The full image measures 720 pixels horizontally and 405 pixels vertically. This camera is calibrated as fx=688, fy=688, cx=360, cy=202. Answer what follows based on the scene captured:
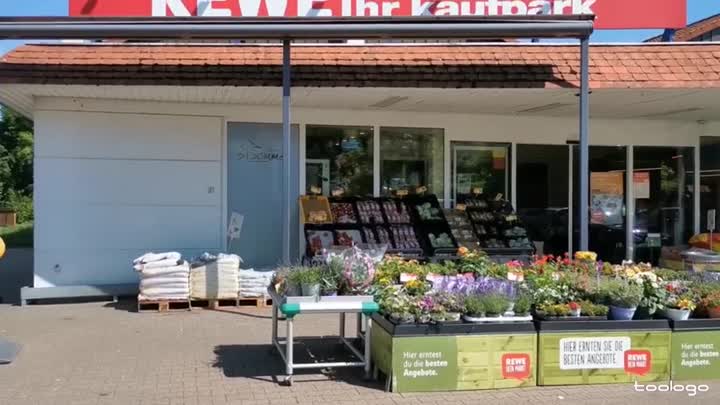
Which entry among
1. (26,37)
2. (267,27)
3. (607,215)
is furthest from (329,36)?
(607,215)

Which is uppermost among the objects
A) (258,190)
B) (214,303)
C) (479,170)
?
(479,170)

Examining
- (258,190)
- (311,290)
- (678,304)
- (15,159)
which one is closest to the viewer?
(311,290)

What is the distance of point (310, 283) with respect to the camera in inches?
236

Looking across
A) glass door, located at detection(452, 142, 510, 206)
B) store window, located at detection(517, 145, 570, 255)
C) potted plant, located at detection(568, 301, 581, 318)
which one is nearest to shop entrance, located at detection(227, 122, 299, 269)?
glass door, located at detection(452, 142, 510, 206)

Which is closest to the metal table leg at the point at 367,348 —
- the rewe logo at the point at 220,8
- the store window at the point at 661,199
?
the rewe logo at the point at 220,8

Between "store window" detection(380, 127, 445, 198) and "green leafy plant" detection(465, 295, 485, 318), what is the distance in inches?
243

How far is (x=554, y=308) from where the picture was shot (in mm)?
6031

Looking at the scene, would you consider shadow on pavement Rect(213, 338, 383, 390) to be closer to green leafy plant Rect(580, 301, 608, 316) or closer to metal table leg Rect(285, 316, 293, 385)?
metal table leg Rect(285, 316, 293, 385)

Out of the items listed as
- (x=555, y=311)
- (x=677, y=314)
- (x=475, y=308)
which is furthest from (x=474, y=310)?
(x=677, y=314)

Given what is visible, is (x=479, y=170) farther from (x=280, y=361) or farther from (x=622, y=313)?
(x=280, y=361)

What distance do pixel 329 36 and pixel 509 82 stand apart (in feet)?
9.11

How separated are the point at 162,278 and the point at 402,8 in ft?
16.8

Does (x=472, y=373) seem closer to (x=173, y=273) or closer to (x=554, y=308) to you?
(x=554, y=308)

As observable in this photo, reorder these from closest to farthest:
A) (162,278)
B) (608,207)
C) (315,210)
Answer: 1. (162,278)
2. (315,210)
3. (608,207)
